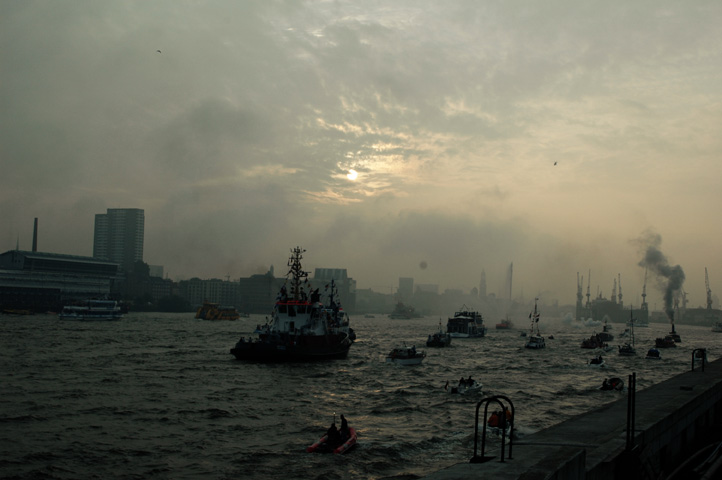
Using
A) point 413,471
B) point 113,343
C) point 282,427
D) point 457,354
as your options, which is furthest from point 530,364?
point 113,343

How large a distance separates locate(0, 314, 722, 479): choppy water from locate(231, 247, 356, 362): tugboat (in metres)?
2.02

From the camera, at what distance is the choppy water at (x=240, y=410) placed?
2741cm

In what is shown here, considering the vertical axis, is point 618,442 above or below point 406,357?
above

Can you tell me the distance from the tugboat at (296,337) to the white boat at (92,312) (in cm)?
11038

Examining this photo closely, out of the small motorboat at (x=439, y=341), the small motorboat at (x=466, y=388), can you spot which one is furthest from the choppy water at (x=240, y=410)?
the small motorboat at (x=439, y=341)

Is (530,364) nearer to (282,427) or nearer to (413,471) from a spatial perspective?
(282,427)

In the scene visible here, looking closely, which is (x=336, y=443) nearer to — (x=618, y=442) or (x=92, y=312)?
(x=618, y=442)

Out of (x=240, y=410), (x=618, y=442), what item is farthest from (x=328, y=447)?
(x=618, y=442)

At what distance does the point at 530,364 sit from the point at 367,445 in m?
53.8

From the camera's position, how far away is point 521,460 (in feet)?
54.5

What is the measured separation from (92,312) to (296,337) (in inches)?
4778

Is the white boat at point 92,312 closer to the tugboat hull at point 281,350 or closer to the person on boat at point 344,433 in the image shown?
the tugboat hull at point 281,350

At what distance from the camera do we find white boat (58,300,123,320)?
167 m

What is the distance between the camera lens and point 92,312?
167125 millimetres
